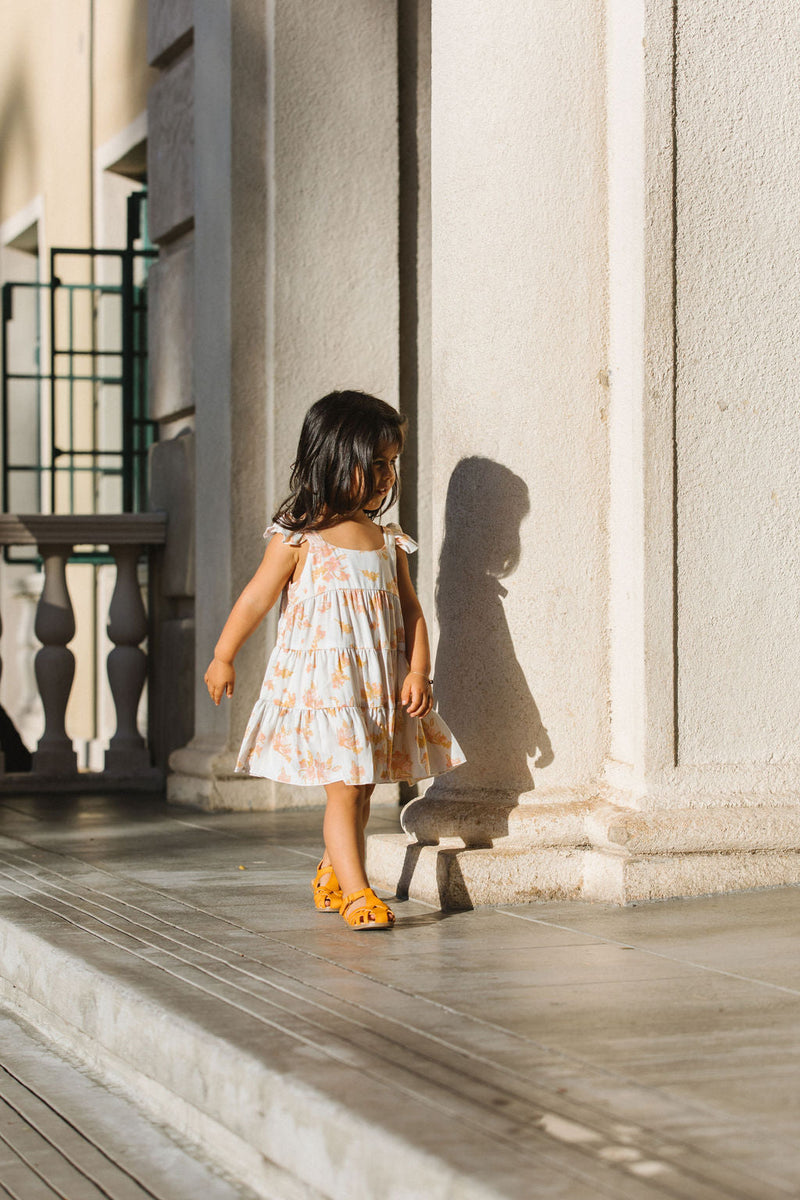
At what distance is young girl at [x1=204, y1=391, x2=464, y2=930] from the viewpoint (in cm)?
395

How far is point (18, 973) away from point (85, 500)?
290 inches

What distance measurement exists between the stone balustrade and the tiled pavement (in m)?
2.85

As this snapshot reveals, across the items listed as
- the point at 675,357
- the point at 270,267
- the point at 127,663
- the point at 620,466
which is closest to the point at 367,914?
the point at 620,466

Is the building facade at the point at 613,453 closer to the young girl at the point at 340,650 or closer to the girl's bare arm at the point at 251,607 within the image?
the young girl at the point at 340,650

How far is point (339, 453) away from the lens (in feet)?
13.2

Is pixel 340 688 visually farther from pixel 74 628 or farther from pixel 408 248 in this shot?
pixel 74 628

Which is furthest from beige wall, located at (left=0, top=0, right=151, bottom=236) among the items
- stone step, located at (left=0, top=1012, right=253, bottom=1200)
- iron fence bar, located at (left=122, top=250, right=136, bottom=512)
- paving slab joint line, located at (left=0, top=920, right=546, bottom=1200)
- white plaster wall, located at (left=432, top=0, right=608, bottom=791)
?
stone step, located at (left=0, top=1012, right=253, bottom=1200)

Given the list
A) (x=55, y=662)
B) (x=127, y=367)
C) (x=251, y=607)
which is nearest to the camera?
(x=251, y=607)

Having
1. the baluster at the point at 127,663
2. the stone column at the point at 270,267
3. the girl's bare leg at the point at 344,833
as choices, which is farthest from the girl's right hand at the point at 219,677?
the baluster at the point at 127,663

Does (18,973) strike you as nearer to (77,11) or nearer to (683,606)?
(683,606)

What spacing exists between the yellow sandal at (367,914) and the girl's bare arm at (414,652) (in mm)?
439

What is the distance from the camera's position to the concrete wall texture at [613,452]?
4172mm

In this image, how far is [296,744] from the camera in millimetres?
3965

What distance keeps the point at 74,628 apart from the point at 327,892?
3650 mm
